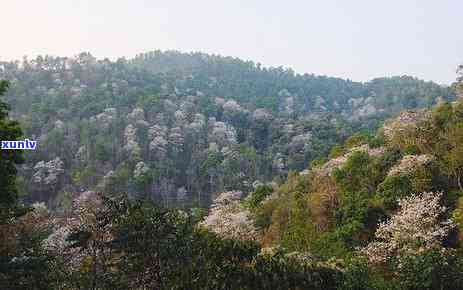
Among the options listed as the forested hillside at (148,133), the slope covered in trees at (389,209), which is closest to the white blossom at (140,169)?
the forested hillside at (148,133)

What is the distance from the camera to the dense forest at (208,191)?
67.0 ft

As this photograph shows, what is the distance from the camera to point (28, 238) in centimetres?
1928

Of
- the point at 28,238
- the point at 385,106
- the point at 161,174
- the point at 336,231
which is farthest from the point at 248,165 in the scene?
the point at 385,106

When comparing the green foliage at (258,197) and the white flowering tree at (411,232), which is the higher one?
the white flowering tree at (411,232)

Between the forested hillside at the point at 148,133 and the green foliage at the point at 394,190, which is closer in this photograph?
the green foliage at the point at 394,190

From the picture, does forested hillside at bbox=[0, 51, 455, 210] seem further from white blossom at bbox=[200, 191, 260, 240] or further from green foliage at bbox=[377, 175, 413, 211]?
green foliage at bbox=[377, 175, 413, 211]

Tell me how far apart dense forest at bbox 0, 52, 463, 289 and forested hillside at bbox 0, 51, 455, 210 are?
0.33 meters

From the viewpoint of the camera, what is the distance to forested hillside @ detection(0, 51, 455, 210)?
6994 cm

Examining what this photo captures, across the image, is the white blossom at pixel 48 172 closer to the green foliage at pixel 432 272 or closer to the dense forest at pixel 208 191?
the dense forest at pixel 208 191

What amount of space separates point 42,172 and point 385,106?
96911 millimetres

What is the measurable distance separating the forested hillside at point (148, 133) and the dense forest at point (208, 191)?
326 millimetres

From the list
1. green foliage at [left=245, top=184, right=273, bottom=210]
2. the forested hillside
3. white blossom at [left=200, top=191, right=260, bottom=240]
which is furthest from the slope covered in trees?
the forested hillside

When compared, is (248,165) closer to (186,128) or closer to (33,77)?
(186,128)

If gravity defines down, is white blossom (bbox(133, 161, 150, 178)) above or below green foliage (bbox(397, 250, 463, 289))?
below
